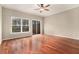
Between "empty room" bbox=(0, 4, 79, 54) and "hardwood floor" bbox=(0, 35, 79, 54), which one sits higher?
"empty room" bbox=(0, 4, 79, 54)

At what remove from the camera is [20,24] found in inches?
297

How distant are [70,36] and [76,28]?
3.04 ft

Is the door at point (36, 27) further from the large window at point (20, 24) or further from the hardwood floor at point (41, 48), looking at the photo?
the hardwood floor at point (41, 48)

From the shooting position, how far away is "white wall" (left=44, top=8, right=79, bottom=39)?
6.03 meters

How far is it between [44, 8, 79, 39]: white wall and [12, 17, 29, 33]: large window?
281cm

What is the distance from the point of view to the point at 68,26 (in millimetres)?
6750

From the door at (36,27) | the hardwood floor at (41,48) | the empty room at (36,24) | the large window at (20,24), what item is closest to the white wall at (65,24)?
the empty room at (36,24)

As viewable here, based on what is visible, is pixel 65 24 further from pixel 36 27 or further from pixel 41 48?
pixel 41 48

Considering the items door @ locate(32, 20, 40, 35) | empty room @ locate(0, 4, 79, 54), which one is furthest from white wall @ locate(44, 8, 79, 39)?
door @ locate(32, 20, 40, 35)

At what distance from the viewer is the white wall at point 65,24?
19.8ft

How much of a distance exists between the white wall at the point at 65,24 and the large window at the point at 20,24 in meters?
2.81

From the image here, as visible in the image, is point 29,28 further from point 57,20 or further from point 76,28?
point 76,28

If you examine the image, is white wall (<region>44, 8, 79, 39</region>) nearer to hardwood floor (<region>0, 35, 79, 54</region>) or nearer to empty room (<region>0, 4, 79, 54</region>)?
empty room (<region>0, 4, 79, 54</region>)
